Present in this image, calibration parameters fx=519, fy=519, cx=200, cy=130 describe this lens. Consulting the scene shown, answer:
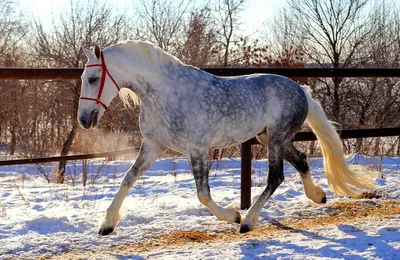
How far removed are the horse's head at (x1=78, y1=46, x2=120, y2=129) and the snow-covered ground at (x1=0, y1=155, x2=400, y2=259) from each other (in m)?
0.83

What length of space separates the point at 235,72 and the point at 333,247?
2.11m

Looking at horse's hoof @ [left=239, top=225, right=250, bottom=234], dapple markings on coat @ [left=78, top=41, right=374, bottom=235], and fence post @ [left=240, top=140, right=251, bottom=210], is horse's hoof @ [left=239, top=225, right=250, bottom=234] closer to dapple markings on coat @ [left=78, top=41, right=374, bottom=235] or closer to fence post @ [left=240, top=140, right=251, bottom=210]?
dapple markings on coat @ [left=78, top=41, right=374, bottom=235]

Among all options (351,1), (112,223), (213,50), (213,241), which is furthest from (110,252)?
(351,1)

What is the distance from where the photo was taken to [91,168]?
35.0 ft

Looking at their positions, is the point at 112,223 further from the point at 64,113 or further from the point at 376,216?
the point at 64,113

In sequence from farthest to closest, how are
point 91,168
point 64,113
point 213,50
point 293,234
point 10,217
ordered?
point 213,50, point 64,113, point 91,168, point 10,217, point 293,234

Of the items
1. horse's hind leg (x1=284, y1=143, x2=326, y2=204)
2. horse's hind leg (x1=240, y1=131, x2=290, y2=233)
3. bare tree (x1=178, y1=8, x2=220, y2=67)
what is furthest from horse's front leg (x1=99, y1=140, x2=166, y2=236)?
bare tree (x1=178, y1=8, x2=220, y2=67)

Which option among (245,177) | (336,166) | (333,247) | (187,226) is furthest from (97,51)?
(336,166)

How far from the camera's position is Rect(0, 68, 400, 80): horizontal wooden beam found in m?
4.26

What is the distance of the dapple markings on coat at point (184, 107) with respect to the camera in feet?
11.7

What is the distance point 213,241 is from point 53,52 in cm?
1179

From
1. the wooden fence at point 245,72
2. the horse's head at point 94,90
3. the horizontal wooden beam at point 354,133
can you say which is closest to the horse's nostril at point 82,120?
the horse's head at point 94,90

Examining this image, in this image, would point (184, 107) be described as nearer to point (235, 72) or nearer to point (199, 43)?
point (235, 72)

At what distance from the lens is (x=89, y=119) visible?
3.43 metres
